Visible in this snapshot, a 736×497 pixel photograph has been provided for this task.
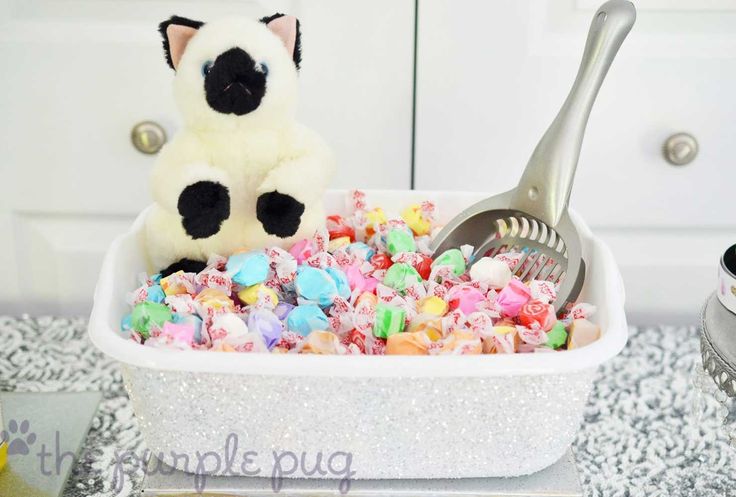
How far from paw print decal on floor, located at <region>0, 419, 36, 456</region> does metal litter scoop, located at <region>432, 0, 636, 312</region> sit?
1.35 feet

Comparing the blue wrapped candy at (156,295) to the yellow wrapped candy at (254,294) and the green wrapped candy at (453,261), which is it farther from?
the green wrapped candy at (453,261)

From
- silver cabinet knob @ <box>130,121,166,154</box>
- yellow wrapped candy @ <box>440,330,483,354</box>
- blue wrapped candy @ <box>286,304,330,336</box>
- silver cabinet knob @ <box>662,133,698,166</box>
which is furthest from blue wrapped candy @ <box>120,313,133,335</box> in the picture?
silver cabinet knob @ <box>662,133,698,166</box>

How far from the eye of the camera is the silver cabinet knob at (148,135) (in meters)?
0.85

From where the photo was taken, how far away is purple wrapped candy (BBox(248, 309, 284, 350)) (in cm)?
52

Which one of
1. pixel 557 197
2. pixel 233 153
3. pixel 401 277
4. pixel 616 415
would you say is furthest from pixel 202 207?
pixel 616 415

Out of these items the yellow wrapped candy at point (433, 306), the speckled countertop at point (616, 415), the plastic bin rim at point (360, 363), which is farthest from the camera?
the speckled countertop at point (616, 415)

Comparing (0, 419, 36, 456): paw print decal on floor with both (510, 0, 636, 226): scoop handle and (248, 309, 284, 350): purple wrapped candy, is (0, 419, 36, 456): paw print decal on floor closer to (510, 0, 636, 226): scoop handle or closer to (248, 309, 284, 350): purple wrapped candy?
(248, 309, 284, 350): purple wrapped candy

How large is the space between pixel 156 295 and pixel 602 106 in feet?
1.68

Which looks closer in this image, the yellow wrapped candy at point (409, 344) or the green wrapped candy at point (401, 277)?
the yellow wrapped candy at point (409, 344)

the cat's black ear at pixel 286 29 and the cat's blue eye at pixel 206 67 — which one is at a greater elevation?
the cat's black ear at pixel 286 29

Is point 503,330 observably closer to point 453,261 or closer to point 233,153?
point 453,261

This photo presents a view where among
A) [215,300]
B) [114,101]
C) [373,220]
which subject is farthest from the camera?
[114,101]

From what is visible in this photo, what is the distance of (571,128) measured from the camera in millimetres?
598

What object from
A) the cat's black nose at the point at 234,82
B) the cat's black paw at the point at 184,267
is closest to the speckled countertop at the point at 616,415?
the cat's black paw at the point at 184,267
